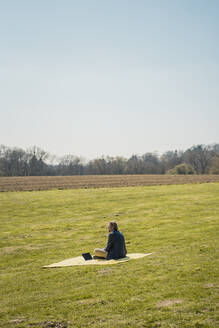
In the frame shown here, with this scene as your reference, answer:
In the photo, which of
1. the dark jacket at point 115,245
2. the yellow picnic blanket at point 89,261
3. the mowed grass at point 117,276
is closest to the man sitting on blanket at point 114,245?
the dark jacket at point 115,245

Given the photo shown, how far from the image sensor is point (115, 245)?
14.1 m

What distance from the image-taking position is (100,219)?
90.3 feet

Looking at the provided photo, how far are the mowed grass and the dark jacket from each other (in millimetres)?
1271

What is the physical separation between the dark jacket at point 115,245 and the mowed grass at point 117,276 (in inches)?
50.0

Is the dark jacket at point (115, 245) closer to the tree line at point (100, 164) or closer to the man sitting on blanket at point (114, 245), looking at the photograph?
the man sitting on blanket at point (114, 245)

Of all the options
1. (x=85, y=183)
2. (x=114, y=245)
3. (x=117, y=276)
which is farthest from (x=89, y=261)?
(x=85, y=183)

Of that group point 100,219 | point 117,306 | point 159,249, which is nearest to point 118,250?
point 159,249

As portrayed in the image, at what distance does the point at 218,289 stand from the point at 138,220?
1700cm

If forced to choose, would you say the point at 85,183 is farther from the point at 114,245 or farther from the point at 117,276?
the point at 117,276

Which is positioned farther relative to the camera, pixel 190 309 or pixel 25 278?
pixel 25 278

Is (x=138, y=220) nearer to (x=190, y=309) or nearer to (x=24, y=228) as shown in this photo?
(x=24, y=228)

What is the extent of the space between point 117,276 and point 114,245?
2971mm

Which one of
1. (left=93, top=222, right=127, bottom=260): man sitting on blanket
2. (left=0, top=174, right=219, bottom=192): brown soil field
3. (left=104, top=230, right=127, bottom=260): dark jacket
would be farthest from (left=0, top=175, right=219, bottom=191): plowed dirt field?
(left=104, top=230, right=127, bottom=260): dark jacket

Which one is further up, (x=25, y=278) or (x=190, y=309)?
(x=190, y=309)
